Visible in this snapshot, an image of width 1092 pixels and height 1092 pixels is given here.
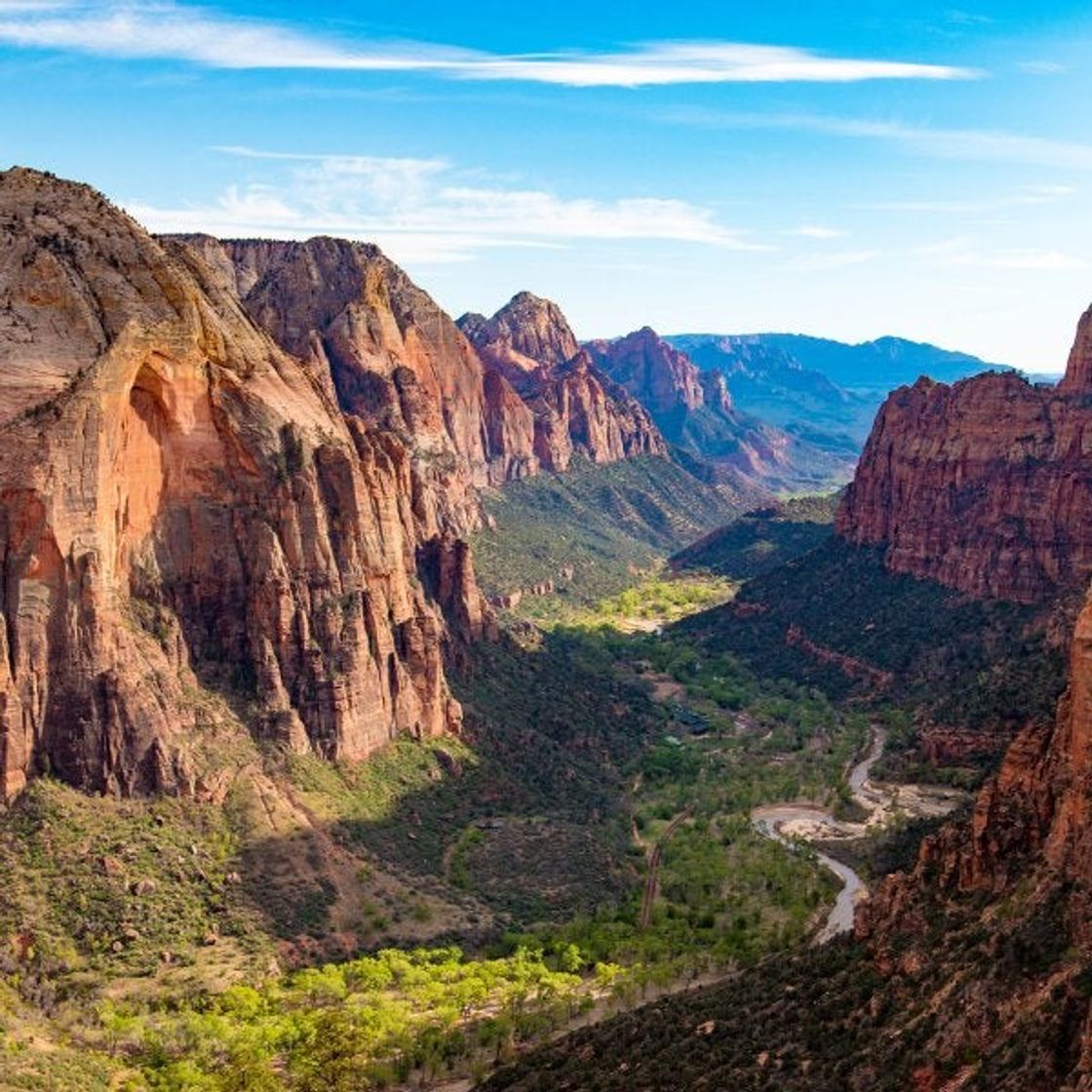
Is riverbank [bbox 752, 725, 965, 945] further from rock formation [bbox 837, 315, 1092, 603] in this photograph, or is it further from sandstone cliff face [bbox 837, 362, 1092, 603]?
rock formation [bbox 837, 315, 1092, 603]

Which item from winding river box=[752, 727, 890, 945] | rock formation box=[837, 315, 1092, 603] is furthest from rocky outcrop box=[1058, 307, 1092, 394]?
winding river box=[752, 727, 890, 945]

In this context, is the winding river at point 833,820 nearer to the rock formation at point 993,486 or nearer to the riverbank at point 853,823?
the riverbank at point 853,823

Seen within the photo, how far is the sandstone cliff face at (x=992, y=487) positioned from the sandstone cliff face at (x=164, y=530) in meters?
79.5

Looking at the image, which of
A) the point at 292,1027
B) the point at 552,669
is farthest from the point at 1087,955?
the point at 552,669

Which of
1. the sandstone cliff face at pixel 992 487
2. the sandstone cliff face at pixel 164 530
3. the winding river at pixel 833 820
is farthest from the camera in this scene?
the sandstone cliff face at pixel 992 487

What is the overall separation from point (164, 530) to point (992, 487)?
113 metres

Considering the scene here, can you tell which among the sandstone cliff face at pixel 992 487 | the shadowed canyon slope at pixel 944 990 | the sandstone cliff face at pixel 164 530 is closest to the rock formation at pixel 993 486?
the sandstone cliff face at pixel 992 487

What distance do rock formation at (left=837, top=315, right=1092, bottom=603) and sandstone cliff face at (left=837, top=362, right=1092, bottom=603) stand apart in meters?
0.14

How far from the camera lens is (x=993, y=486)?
175m

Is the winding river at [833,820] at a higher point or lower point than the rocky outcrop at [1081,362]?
lower

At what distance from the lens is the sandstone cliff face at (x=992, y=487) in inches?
6417

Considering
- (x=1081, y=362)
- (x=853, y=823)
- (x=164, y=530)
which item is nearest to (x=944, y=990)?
(x=164, y=530)

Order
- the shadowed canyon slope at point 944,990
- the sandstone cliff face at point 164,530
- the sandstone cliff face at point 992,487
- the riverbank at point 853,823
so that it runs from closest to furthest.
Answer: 1. the shadowed canyon slope at point 944,990
2. the sandstone cliff face at point 164,530
3. the riverbank at point 853,823
4. the sandstone cliff face at point 992,487

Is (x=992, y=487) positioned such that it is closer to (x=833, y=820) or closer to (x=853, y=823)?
(x=833, y=820)
